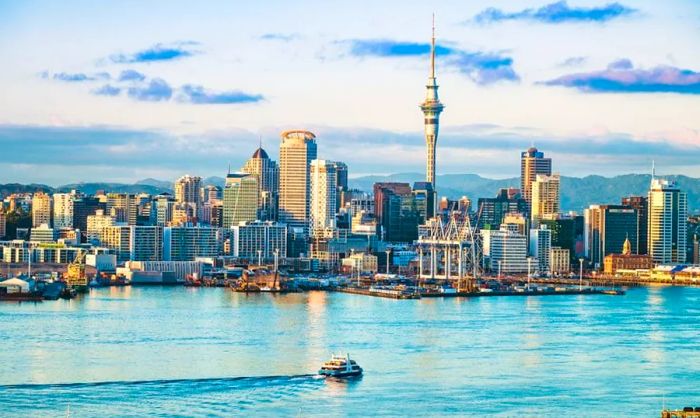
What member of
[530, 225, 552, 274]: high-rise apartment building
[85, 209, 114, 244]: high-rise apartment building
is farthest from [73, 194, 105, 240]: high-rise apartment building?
[530, 225, 552, 274]: high-rise apartment building

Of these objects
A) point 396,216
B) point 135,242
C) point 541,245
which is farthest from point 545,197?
point 135,242

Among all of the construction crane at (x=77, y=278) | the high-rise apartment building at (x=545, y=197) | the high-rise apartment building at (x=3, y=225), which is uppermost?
the high-rise apartment building at (x=545, y=197)

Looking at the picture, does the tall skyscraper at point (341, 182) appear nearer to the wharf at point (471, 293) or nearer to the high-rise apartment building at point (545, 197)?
the high-rise apartment building at point (545, 197)

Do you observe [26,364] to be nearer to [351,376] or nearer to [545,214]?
[351,376]

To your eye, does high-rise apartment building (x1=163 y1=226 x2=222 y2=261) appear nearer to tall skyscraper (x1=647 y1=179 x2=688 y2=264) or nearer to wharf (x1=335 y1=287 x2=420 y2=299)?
wharf (x1=335 y1=287 x2=420 y2=299)

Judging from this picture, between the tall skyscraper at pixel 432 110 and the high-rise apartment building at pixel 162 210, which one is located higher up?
the tall skyscraper at pixel 432 110

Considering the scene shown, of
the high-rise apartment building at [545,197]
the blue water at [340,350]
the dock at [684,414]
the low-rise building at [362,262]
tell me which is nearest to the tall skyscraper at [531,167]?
the high-rise apartment building at [545,197]
